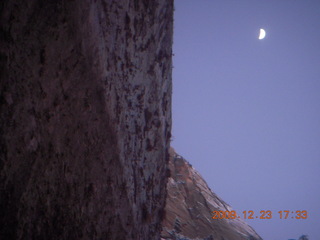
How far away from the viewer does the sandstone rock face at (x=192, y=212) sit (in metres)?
13.0

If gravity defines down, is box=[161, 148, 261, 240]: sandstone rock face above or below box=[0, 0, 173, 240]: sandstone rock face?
Answer: below

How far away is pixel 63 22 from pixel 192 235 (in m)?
14.0

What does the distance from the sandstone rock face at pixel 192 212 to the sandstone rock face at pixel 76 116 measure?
427 inches

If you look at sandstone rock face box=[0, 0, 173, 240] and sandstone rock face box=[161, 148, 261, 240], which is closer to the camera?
sandstone rock face box=[0, 0, 173, 240]

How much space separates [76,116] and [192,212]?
14477 millimetres

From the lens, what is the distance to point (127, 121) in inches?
80.1

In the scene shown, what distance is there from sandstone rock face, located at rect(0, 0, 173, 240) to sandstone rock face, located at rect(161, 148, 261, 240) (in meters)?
10.8

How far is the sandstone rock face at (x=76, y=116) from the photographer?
1263 millimetres

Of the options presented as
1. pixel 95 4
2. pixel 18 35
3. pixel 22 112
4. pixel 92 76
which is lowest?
pixel 22 112

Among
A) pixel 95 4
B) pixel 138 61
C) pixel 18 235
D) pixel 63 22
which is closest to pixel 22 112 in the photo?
pixel 63 22

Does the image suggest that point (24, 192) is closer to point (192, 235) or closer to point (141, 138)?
point (141, 138)

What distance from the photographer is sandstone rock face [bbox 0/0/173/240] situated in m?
1.26

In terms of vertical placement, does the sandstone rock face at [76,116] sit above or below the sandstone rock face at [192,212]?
above

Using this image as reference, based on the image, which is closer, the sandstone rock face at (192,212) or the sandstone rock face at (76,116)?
the sandstone rock face at (76,116)
